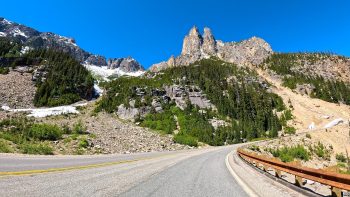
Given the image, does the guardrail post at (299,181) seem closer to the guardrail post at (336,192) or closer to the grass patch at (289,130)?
the guardrail post at (336,192)

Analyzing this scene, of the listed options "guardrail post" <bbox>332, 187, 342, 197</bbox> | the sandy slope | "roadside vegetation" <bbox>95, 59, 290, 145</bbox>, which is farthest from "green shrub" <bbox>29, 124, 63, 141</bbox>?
the sandy slope

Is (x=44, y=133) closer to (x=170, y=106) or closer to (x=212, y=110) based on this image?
(x=170, y=106)

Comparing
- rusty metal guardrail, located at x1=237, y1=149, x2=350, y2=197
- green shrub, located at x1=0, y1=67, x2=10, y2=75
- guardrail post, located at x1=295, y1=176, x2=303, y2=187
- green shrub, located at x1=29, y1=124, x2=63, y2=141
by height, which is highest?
green shrub, located at x1=0, y1=67, x2=10, y2=75

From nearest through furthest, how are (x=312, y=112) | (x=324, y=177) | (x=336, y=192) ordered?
(x=336, y=192) → (x=324, y=177) → (x=312, y=112)

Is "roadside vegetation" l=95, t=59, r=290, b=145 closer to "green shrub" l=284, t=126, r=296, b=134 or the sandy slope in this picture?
"green shrub" l=284, t=126, r=296, b=134

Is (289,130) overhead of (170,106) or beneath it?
beneath

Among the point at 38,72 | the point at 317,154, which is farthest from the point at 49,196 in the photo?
the point at 38,72

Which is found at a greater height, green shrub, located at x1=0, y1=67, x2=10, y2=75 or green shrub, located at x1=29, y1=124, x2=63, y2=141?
green shrub, located at x1=0, y1=67, x2=10, y2=75

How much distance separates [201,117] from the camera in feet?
252

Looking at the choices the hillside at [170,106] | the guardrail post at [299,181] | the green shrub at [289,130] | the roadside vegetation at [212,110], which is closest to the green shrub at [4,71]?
the hillside at [170,106]

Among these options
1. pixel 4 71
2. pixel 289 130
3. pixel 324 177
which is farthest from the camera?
pixel 4 71

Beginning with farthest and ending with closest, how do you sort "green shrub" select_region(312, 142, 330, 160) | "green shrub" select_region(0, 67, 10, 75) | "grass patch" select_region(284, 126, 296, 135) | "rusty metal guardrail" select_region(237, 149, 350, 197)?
1. "green shrub" select_region(0, 67, 10, 75)
2. "grass patch" select_region(284, 126, 296, 135)
3. "green shrub" select_region(312, 142, 330, 160)
4. "rusty metal guardrail" select_region(237, 149, 350, 197)

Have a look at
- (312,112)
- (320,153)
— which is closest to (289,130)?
(312,112)

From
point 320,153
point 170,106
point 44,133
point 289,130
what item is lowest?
point 320,153
